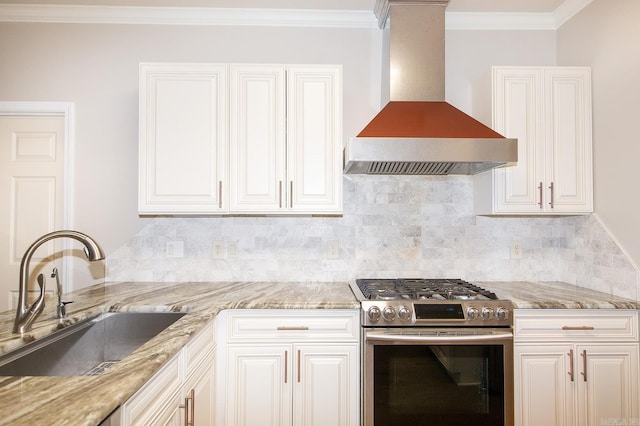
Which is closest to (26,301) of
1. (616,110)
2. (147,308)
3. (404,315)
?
Answer: (147,308)

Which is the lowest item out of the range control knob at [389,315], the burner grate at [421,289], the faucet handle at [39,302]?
the range control knob at [389,315]

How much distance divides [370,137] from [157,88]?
4.28 ft

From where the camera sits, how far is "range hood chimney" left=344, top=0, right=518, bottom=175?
182cm

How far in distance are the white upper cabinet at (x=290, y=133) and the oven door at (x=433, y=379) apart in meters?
0.85

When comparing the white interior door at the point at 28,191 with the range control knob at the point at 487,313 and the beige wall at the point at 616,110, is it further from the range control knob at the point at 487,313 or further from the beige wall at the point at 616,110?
the beige wall at the point at 616,110

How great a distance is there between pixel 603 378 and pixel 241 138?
7.88 ft

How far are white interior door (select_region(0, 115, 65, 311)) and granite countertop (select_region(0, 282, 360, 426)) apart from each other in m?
0.60

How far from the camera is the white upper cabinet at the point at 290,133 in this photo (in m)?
2.07

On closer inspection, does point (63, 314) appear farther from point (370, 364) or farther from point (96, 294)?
point (370, 364)

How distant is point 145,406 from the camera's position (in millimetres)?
1035

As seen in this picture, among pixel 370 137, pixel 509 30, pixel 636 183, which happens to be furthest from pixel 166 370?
pixel 509 30

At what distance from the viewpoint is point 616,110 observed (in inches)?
77.9

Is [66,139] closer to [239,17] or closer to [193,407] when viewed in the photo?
[239,17]

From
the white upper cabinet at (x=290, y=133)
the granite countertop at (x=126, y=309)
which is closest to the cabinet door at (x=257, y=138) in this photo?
the white upper cabinet at (x=290, y=133)
